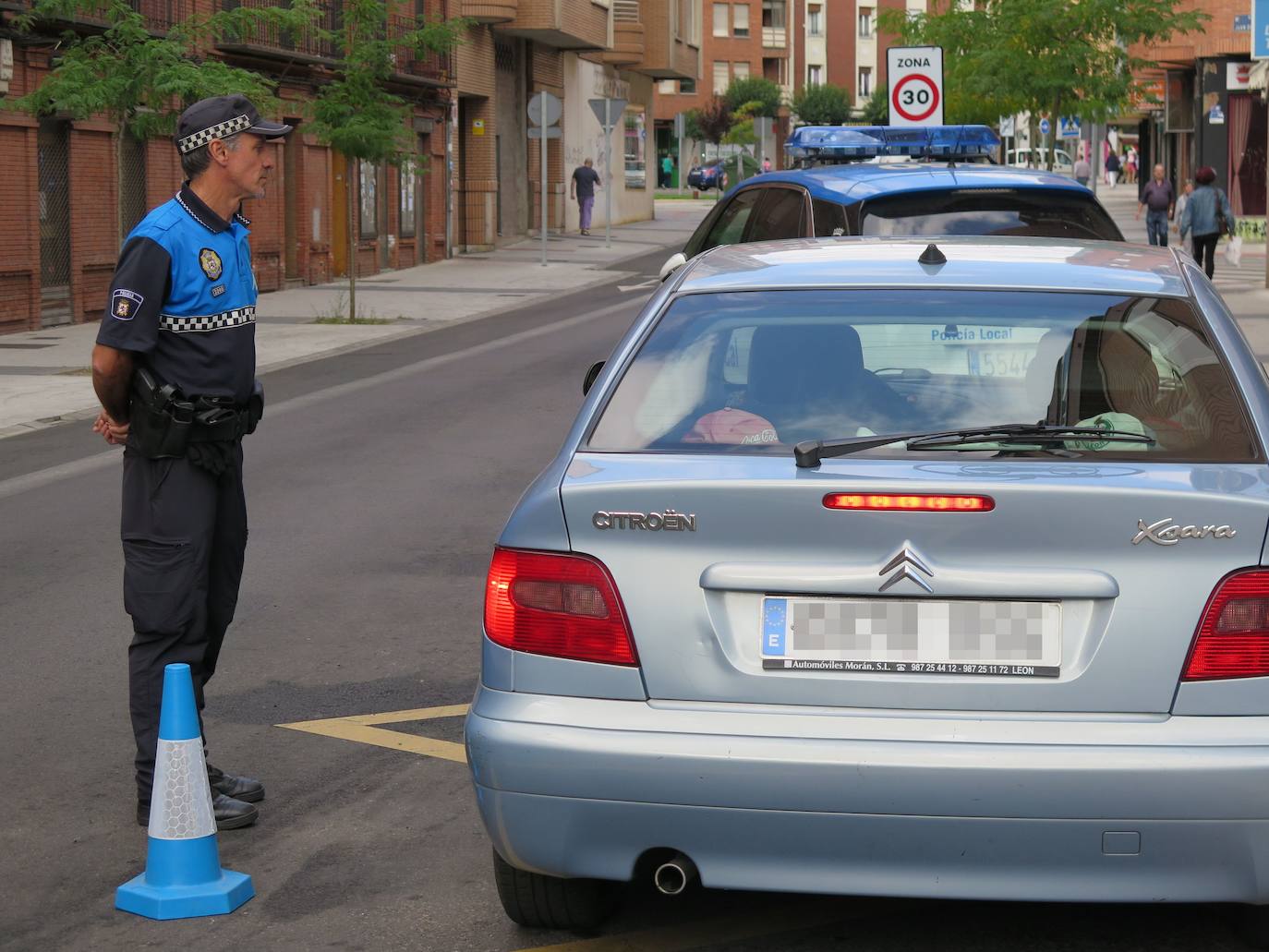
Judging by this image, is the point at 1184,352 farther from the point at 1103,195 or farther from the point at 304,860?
the point at 1103,195

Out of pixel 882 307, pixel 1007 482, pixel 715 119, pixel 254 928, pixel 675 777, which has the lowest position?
pixel 254 928

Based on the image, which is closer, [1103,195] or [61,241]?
[61,241]

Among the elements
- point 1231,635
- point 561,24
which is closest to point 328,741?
point 1231,635

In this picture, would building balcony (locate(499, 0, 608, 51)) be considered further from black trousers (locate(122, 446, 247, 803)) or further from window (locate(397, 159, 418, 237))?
black trousers (locate(122, 446, 247, 803))

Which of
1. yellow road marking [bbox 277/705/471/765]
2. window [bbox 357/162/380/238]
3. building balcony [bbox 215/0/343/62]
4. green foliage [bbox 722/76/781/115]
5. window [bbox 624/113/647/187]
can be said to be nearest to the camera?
yellow road marking [bbox 277/705/471/765]

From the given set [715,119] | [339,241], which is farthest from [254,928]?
[715,119]

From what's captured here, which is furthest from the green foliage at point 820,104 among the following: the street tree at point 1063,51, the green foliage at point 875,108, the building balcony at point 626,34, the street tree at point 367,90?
the street tree at point 367,90

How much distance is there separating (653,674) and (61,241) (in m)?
22.0

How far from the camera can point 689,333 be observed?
457cm

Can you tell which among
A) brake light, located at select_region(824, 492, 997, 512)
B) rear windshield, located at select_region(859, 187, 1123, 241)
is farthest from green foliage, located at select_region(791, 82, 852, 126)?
brake light, located at select_region(824, 492, 997, 512)

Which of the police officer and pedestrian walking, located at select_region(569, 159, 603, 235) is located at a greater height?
pedestrian walking, located at select_region(569, 159, 603, 235)

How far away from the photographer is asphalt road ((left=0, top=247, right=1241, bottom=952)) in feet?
14.5

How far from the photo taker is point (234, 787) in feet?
17.4

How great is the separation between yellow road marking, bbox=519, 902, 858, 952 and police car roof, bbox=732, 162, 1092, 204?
5.22m
